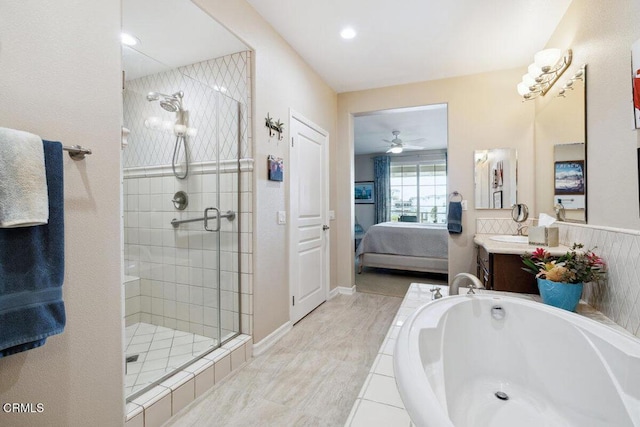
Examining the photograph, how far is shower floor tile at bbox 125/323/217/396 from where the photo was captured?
1677 millimetres

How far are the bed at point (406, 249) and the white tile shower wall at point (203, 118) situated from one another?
3.16 meters

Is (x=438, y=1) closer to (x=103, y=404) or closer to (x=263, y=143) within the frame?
(x=263, y=143)

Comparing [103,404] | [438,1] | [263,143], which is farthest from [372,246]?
[103,404]

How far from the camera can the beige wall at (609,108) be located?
57.0 inches

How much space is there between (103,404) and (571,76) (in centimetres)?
339

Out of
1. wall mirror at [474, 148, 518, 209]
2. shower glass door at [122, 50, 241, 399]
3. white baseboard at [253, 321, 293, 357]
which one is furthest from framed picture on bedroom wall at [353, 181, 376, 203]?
shower glass door at [122, 50, 241, 399]

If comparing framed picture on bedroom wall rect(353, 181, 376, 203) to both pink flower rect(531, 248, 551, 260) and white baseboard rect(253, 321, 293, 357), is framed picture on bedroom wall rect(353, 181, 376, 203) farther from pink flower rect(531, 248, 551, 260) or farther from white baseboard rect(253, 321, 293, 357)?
pink flower rect(531, 248, 551, 260)

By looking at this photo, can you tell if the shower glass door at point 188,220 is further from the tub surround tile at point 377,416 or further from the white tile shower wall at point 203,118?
the tub surround tile at point 377,416

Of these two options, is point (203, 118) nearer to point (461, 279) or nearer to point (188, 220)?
point (188, 220)

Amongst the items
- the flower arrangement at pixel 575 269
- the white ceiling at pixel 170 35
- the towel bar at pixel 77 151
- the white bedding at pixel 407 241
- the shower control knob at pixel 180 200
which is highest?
the white ceiling at pixel 170 35

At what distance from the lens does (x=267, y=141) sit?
2395mm

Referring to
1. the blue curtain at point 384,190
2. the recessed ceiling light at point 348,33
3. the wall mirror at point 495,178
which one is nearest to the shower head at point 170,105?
the recessed ceiling light at point 348,33

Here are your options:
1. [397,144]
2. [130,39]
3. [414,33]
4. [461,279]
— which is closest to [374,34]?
[414,33]

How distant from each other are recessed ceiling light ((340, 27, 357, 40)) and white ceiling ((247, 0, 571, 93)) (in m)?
0.05
